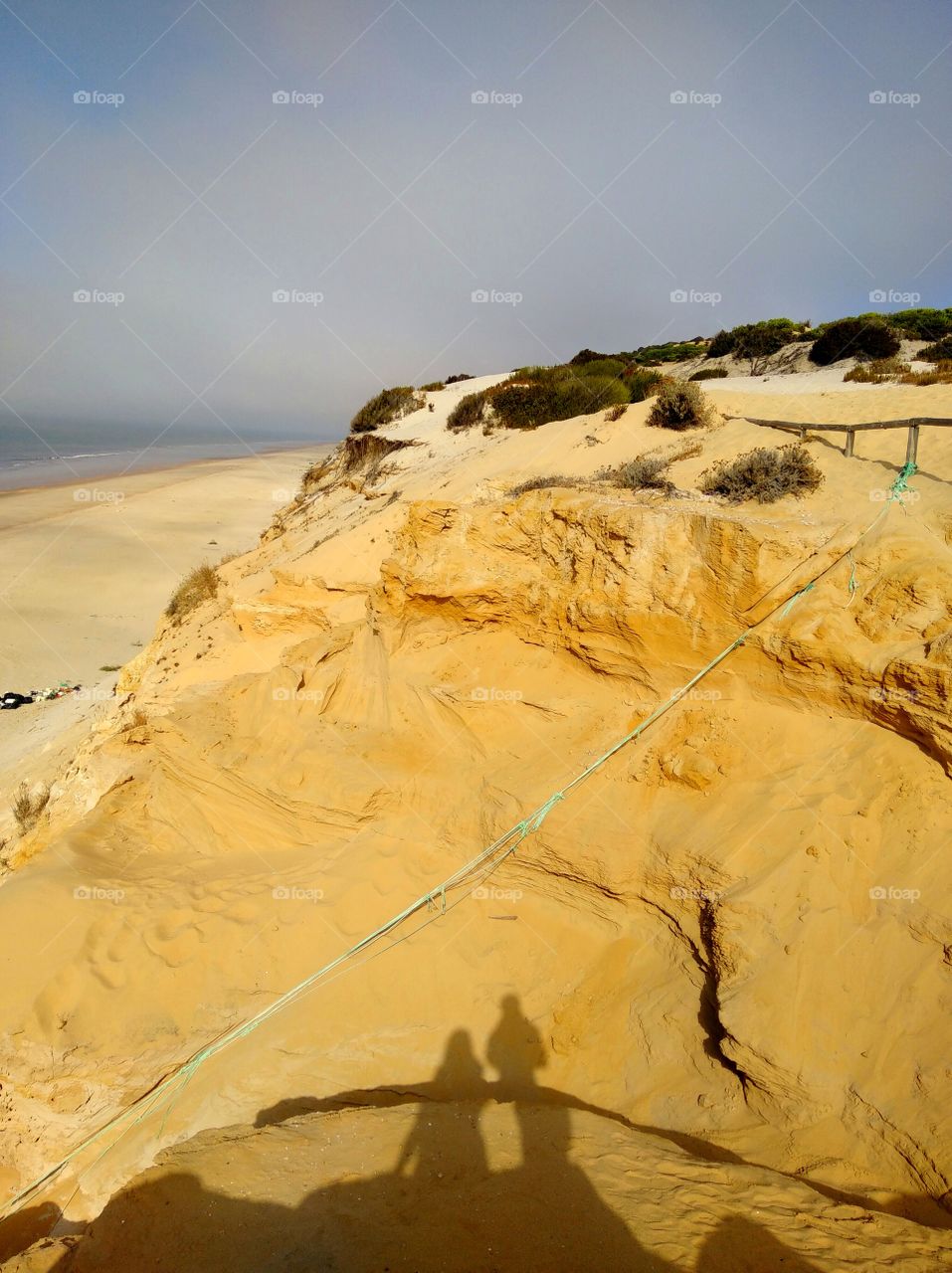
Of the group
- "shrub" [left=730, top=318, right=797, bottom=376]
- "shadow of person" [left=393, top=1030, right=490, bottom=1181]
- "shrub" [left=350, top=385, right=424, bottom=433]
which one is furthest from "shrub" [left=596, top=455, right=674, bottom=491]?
"shrub" [left=730, top=318, right=797, bottom=376]

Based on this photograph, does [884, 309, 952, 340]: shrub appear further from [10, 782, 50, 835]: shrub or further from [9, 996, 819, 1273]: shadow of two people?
[10, 782, 50, 835]: shrub

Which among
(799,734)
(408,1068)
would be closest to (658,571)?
(799,734)

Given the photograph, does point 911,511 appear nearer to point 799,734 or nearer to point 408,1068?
point 799,734

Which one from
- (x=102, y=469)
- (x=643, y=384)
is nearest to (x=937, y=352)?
(x=643, y=384)

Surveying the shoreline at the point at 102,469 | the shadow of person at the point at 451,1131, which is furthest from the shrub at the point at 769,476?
the shoreline at the point at 102,469

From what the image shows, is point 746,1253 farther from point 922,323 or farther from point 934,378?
point 922,323
